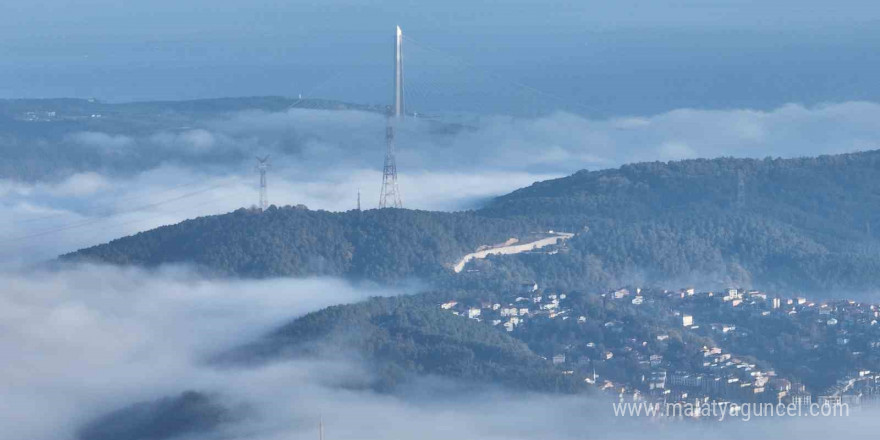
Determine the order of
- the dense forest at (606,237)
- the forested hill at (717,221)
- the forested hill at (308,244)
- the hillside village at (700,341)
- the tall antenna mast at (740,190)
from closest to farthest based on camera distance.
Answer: the hillside village at (700,341) < the forested hill at (308,244) < the dense forest at (606,237) < the forested hill at (717,221) < the tall antenna mast at (740,190)

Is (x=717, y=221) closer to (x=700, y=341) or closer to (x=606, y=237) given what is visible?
(x=606, y=237)

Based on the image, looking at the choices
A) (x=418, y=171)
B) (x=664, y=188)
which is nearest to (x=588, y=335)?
(x=664, y=188)

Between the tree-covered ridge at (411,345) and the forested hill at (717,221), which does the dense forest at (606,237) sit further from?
the tree-covered ridge at (411,345)

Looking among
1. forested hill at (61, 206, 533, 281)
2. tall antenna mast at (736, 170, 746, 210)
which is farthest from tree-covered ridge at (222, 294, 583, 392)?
tall antenna mast at (736, 170, 746, 210)

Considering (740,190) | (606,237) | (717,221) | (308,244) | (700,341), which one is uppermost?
(740,190)

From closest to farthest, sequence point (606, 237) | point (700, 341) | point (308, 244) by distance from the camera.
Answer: point (700, 341) → point (308, 244) → point (606, 237)

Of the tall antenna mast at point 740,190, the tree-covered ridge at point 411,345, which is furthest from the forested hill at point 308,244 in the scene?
the tall antenna mast at point 740,190

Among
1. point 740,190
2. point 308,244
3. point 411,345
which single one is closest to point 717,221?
point 740,190

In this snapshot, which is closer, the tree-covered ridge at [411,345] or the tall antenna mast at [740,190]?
the tree-covered ridge at [411,345]
